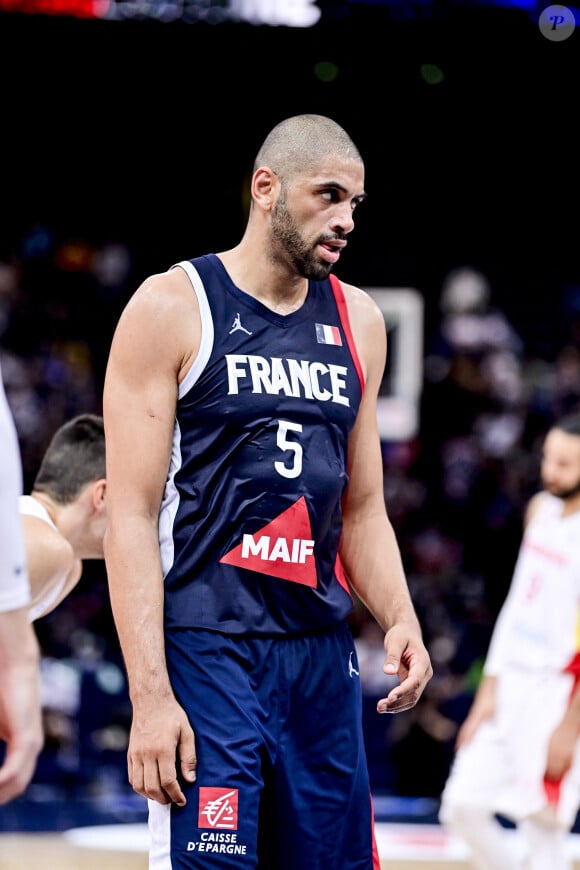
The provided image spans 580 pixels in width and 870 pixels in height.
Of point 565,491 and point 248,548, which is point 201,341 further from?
point 565,491

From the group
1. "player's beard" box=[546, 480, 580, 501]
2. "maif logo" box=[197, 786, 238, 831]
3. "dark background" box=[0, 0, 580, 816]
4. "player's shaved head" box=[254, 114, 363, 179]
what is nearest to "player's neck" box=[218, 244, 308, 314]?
"player's shaved head" box=[254, 114, 363, 179]

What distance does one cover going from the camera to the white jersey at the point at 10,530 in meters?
1.91

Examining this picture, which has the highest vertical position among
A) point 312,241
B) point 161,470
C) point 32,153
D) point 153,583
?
point 32,153

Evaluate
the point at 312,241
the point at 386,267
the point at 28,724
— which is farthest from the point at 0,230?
the point at 28,724

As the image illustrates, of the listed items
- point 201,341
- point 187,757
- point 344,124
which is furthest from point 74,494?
point 344,124

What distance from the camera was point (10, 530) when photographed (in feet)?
6.48

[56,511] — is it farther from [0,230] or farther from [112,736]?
[0,230]

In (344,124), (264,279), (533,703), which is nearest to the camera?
(264,279)

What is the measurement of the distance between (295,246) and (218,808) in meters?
1.34

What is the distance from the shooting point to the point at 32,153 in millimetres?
14961

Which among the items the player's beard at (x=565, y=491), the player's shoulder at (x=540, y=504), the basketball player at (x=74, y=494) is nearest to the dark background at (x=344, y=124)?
the player's shoulder at (x=540, y=504)

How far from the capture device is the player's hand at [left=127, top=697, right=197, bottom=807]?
2.95m

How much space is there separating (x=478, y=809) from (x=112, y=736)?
4.90m

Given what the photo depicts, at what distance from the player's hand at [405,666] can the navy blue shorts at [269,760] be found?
13 centimetres
